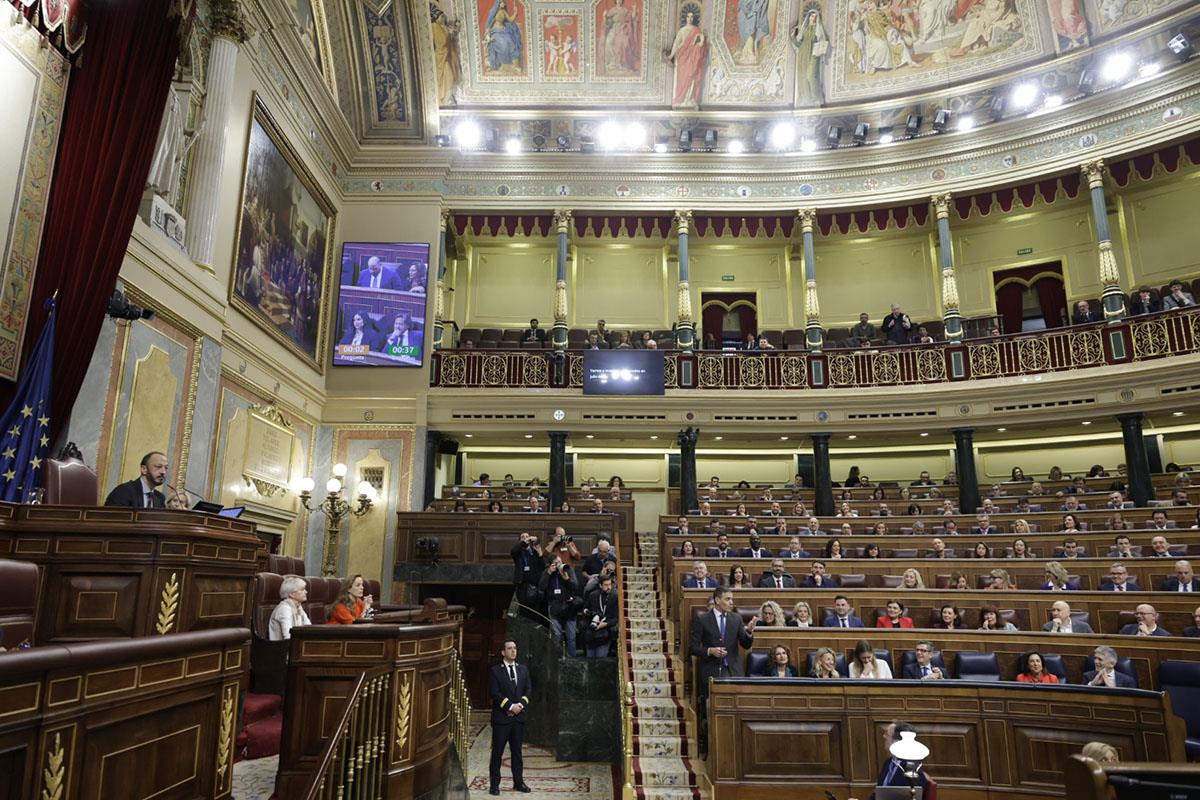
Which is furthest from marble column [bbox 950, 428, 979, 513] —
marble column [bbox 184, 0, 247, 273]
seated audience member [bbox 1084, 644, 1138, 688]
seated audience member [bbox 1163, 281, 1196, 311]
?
marble column [bbox 184, 0, 247, 273]

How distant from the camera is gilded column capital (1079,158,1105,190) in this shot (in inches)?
547

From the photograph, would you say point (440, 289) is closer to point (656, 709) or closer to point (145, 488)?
point (656, 709)

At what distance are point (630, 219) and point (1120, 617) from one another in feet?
37.0

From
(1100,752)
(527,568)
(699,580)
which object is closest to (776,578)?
(699,580)

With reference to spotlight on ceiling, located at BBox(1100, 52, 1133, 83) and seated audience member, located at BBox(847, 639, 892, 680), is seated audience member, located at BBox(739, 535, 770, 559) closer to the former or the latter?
seated audience member, located at BBox(847, 639, 892, 680)

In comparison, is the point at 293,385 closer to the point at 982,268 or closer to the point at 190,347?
the point at 190,347

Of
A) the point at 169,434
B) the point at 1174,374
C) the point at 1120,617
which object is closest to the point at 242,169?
the point at 169,434

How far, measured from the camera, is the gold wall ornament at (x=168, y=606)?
379 centimetres

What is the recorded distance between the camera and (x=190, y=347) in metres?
8.98

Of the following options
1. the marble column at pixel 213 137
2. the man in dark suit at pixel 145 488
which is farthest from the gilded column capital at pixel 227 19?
the man in dark suit at pixel 145 488

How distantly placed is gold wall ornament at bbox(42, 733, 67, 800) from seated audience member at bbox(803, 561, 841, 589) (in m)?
7.27

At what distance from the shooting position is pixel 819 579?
8.68 metres

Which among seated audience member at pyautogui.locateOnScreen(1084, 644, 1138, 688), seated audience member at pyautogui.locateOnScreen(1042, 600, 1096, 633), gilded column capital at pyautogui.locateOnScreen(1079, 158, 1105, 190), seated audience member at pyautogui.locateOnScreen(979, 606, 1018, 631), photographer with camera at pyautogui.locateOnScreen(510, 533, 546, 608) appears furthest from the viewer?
gilded column capital at pyautogui.locateOnScreen(1079, 158, 1105, 190)

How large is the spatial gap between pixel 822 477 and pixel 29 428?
11802 millimetres
